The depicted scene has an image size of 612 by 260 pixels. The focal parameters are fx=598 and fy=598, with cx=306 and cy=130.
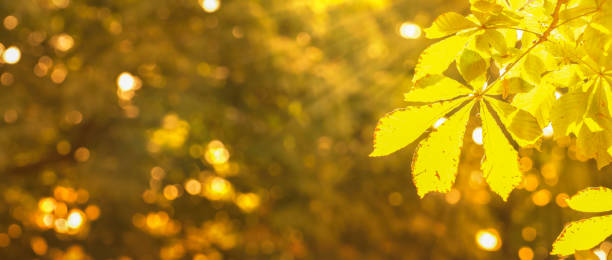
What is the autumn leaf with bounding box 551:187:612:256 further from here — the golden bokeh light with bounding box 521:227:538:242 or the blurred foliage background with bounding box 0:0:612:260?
the golden bokeh light with bounding box 521:227:538:242

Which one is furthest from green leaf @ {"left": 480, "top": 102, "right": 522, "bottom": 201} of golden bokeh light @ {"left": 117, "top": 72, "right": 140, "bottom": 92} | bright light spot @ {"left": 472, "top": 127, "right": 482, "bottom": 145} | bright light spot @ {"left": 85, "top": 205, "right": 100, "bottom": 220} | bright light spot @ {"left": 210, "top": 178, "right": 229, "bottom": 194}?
bright light spot @ {"left": 210, "top": 178, "right": 229, "bottom": 194}

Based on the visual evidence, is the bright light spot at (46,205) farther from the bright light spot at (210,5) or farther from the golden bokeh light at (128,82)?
the bright light spot at (210,5)

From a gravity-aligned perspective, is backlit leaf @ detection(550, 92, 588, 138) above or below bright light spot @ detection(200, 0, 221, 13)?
below

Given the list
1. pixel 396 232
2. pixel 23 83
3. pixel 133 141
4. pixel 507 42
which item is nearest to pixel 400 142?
pixel 507 42

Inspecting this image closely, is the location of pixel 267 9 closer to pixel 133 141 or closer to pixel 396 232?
pixel 133 141

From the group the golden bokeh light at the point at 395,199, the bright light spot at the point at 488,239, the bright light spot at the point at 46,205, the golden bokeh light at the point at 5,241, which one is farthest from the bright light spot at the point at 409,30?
the golden bokeh light at the point at 5,241
